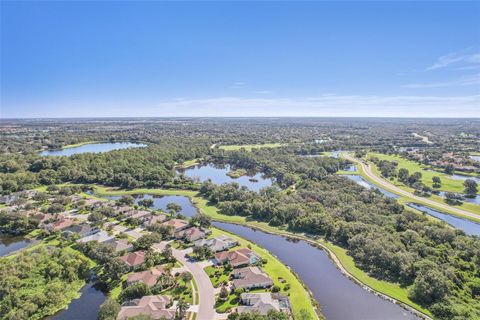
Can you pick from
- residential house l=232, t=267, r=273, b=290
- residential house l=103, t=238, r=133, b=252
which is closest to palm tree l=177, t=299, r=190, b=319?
residential house l=232, t=267, r=273, b=290

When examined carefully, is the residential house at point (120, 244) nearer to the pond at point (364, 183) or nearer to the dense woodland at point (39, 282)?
the dense woodland at point (39, 282)

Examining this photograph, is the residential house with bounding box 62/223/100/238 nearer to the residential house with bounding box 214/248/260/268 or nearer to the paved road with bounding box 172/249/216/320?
the paved road with bounding box 172/249/216/320

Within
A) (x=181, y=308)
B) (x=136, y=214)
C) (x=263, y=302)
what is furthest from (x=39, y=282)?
(x=263, y=302)

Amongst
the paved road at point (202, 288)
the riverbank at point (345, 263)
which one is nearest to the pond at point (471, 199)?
the riverbank at point (345, 263)

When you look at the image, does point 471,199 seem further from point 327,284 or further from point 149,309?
point 149,309

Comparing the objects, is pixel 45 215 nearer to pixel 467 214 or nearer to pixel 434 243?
pixel 434 243

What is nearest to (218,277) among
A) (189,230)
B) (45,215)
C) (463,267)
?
(189,230)

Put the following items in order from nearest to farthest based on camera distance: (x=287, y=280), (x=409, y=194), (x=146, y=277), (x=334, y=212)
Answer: (x=146, y=277) → (x=287, y=280) → (x=334, y=212) → (x=409, y=194)
